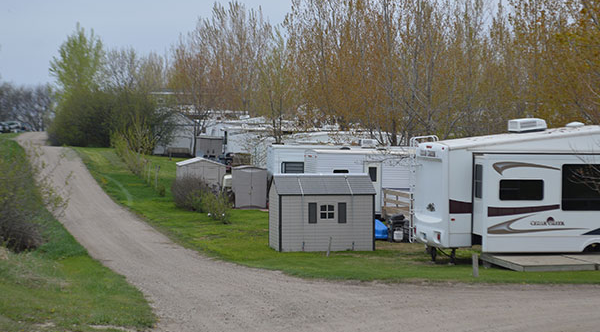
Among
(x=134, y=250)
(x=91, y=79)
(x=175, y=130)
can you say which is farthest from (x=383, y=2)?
(x=91, y=79)

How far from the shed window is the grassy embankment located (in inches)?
213

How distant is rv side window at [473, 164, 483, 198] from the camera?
Answer: 13.5 meters

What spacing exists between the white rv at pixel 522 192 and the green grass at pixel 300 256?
3.06ft

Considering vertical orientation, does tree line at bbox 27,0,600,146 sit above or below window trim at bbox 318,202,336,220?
above

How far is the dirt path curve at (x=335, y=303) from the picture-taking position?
29.7 feet

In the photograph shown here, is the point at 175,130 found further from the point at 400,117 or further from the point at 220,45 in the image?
the point at 400,117

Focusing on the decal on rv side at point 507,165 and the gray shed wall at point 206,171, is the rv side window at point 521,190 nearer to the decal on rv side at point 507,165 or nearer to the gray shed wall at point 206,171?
the decal on rv side at point 507,165

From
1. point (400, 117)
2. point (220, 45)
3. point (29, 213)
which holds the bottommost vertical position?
point (29, 213)

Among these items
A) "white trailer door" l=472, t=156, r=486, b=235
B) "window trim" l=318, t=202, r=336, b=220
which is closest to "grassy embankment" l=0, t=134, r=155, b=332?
"window trim" l=318, t=202, r=336, b=220

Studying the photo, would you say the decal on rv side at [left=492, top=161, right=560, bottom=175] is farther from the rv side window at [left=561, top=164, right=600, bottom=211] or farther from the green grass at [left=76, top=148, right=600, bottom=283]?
the green grass at [left=76, top=148, right=600, bottom=283]

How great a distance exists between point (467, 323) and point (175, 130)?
41998 mm

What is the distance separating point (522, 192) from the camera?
13.5 meters

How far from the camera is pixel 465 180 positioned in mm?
13727

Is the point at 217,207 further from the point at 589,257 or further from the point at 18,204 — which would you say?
the point at 589,257
